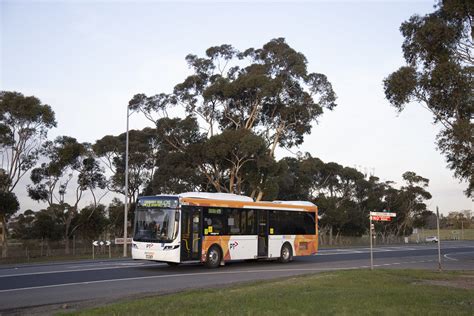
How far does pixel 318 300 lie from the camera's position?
11.9 metres

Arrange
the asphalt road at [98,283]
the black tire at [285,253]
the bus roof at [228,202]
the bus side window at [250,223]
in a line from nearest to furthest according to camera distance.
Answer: the asphalt road at [98,283], the bus roof at [228,202], the bus side window at [250,223], the black tire at [285,253]

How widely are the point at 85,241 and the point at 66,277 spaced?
110 feet

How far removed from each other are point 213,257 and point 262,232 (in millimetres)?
3548

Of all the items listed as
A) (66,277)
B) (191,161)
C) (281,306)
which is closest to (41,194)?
(191,161)

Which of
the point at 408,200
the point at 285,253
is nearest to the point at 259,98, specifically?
the point at 285,253

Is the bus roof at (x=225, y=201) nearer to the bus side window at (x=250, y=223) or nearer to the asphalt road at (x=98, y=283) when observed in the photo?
the bus side window at (x=250, y=223)

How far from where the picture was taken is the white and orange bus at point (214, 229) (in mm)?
21578

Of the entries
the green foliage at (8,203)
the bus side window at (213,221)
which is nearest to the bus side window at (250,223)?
the bus side window at (213,221)

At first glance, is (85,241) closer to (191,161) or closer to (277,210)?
(191,161)

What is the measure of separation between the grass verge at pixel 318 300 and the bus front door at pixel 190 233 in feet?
19.8

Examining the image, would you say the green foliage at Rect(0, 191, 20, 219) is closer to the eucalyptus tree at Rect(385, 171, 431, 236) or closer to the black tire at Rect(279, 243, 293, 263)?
the black tire at Rect(279, 243, 293, 263)

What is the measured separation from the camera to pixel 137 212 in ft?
74.0

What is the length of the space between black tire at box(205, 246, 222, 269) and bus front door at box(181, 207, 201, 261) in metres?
0.78

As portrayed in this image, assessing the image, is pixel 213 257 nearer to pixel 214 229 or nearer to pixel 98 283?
pixel 214 229
